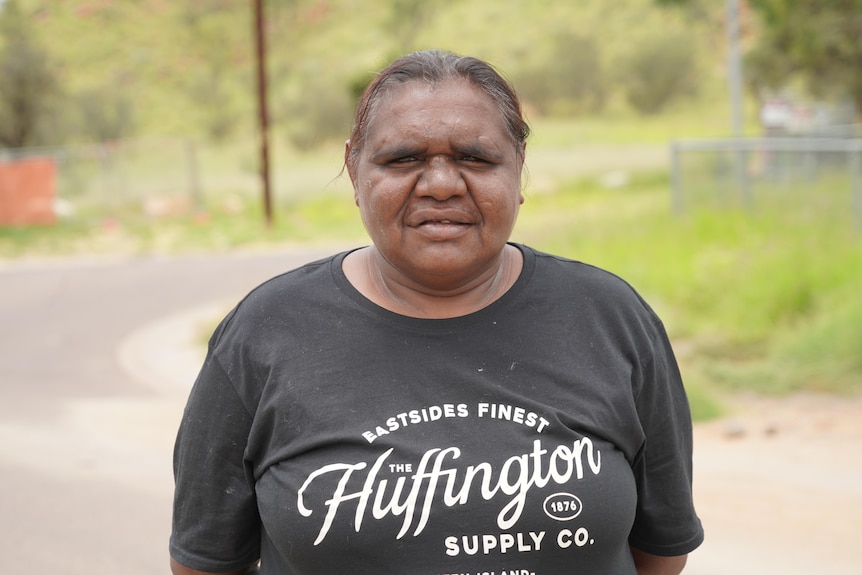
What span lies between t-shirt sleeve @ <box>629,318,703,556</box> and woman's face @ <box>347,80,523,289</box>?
1.31ft

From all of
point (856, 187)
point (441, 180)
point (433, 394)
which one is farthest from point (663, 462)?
point (856, 187)

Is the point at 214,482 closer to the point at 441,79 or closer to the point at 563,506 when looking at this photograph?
the point at 563,506

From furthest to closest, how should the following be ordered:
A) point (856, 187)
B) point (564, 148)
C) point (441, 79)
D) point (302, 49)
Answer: point (302, 49)
point (564, 148)
point (856, 187)
point (441, 79)

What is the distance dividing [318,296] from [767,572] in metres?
3.34

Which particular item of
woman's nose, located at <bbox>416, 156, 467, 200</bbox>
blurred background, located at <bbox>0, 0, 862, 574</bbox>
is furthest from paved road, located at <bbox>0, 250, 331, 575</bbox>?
woman's nose, located at <bbox>416, 156, 467, 200</bbox>

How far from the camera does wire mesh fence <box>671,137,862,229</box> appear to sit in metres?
11.9

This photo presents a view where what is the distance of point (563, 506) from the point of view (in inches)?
73.7

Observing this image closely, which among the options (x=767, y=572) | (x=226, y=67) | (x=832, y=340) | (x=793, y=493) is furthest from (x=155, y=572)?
(x=226, y=67)

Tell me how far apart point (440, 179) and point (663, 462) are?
2.34 ft

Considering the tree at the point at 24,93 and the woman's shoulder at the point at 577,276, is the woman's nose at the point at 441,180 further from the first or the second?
the tree at the point at 24,93

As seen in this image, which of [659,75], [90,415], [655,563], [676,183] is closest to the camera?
[655,563]

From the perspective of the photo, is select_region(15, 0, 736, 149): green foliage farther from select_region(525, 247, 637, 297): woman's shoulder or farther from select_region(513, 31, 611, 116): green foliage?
select_region(525, 247, 637, 297): woman's shoulder

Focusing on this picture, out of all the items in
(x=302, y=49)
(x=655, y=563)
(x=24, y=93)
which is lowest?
(x=302, y=49)

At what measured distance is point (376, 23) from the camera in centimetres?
5400
